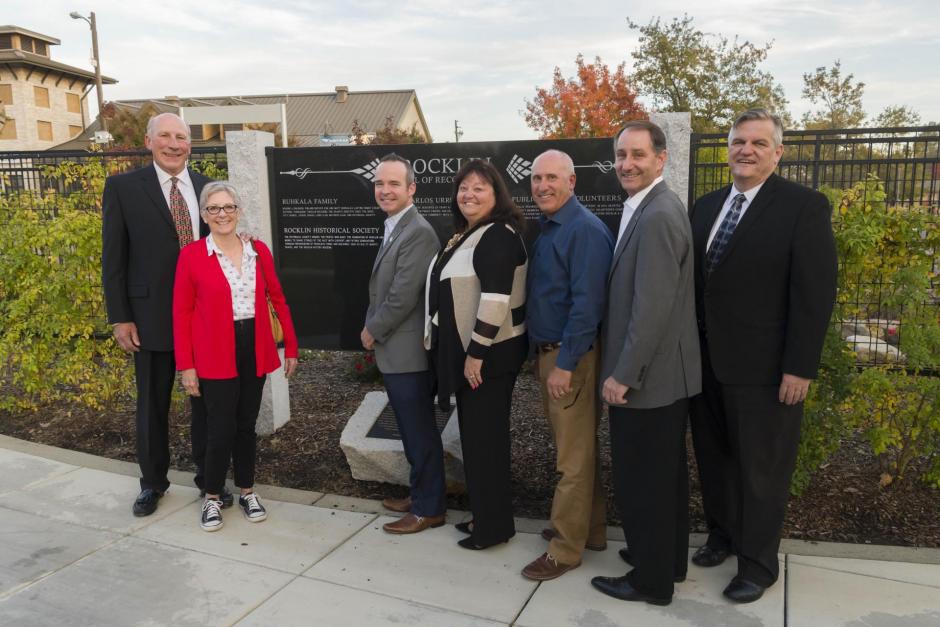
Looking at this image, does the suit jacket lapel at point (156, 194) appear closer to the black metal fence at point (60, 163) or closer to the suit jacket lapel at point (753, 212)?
the black metal fence at point (60, 163)

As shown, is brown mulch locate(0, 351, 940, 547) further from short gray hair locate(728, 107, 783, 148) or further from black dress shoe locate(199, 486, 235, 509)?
short gray hair locate(728, 107, 783, 148)

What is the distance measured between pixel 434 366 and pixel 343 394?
2.76m

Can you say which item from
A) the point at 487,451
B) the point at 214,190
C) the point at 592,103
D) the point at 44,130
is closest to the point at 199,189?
the point at 214,190

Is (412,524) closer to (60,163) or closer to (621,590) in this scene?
(621,590)

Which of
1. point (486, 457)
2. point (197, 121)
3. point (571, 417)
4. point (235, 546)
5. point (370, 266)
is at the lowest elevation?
point (235, 546)

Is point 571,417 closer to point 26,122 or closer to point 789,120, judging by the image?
point 789,120

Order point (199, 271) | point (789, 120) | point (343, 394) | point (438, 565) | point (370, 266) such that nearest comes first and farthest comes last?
point (438, 565) → point (199, 271) → point (370, 266) → point (343, 394) → point (789, 120)

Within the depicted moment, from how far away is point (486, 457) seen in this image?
3.61 meters

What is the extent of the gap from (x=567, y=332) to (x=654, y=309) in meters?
0.44

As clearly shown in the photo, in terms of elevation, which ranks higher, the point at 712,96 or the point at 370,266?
the point at 712,96

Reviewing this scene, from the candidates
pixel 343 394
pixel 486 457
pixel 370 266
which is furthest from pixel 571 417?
pixel 343 394

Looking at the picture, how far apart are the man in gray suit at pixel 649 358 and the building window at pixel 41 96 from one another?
2103 inches

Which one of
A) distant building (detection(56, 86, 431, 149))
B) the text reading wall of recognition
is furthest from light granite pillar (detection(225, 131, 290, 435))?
distant building (detection(56, 86, 431, 149))

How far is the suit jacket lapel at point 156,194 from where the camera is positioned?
4.12m
